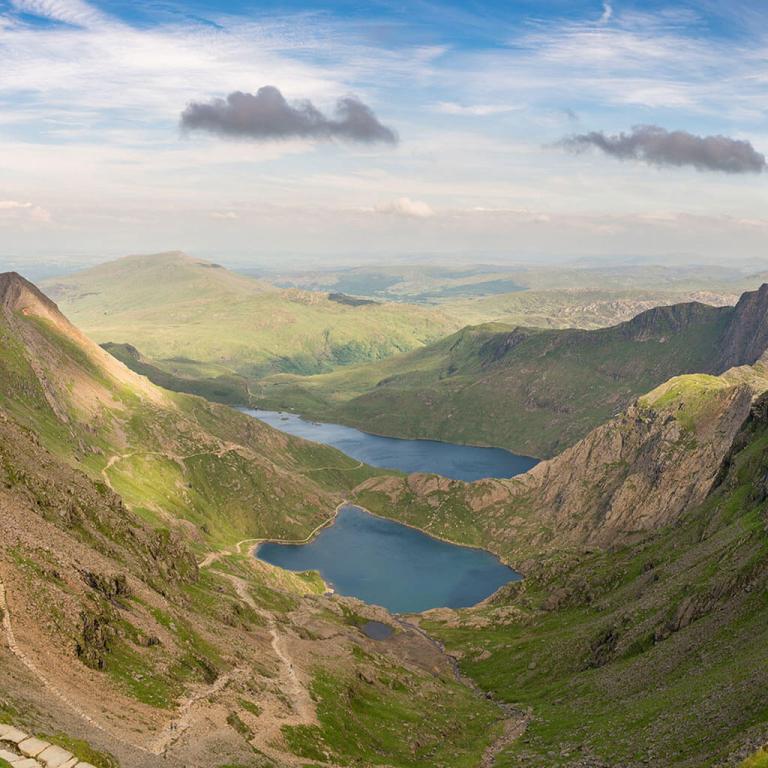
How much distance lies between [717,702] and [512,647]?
316ft

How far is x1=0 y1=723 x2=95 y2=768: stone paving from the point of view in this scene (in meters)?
48.5

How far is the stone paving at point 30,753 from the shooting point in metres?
48.5

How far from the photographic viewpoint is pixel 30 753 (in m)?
50.8

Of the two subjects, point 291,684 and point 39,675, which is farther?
point 291,684

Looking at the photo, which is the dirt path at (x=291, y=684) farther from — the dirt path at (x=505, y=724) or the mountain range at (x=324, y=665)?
the dirt path at (x=505, y=724)

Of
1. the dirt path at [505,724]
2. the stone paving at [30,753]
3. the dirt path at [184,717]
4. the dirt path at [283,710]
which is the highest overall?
the stone paving at [30,753]

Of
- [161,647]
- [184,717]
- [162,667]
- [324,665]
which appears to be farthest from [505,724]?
[184,717]

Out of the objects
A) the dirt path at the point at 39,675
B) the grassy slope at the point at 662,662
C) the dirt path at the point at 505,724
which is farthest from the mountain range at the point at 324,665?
the dirt path at the point at 505,724

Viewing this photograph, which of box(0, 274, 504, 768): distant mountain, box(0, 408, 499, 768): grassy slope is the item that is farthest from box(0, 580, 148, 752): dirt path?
box(0, 408, 499, 768): grassy slope

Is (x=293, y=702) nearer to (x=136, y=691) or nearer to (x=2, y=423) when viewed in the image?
(x=136, y=691)

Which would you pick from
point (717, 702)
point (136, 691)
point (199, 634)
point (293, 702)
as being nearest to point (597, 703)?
point (717, 702)

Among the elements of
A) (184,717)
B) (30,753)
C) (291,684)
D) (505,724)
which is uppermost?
A: (30,753)

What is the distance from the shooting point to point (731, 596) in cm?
14312

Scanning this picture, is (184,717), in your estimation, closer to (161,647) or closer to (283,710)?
(161,647)
